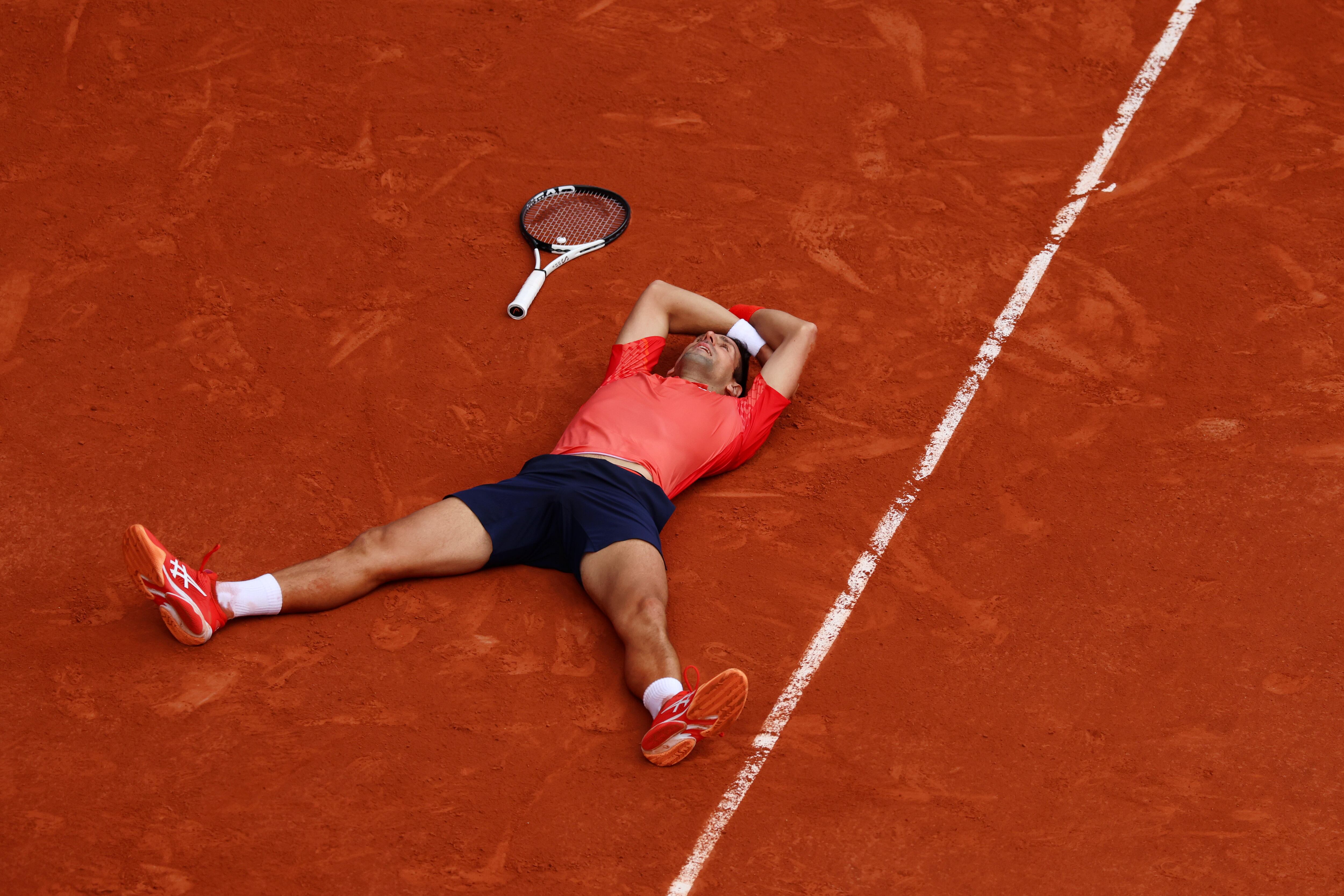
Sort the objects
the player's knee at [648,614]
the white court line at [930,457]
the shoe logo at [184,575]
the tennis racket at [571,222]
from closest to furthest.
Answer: the white court line at [930,457] → the shoe logo at [184,575] → the player's knee at [648,614] → the tennis racket at [571,222]

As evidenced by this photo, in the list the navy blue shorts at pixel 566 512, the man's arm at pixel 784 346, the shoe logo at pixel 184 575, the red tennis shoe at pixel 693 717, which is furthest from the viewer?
the man's arm at pixel 784 346

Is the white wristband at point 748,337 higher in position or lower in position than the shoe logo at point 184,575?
lower

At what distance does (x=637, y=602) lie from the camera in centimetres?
513

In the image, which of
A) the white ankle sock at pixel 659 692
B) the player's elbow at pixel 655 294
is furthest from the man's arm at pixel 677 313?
the white ankle sock at pixel 659 692

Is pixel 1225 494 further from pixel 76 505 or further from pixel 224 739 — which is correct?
pixel 76 505

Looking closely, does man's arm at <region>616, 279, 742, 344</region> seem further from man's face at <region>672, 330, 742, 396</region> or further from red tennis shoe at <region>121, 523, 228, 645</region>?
red tennis shoe at <region>121, 523, 228, 645</region>

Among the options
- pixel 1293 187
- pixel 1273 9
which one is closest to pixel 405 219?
pixel 1293 187

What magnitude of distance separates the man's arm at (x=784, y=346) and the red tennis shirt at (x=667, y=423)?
6cm

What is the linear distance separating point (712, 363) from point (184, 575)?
279 centimetres

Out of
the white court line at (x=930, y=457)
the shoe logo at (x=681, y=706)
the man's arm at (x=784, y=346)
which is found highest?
the man's arm at (x=784, y=346)

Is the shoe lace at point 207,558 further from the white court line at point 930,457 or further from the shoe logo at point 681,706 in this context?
the white court line at point 930,457

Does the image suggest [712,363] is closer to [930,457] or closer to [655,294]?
[655,294]

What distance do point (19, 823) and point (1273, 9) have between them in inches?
386

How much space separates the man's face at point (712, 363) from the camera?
614 cm
